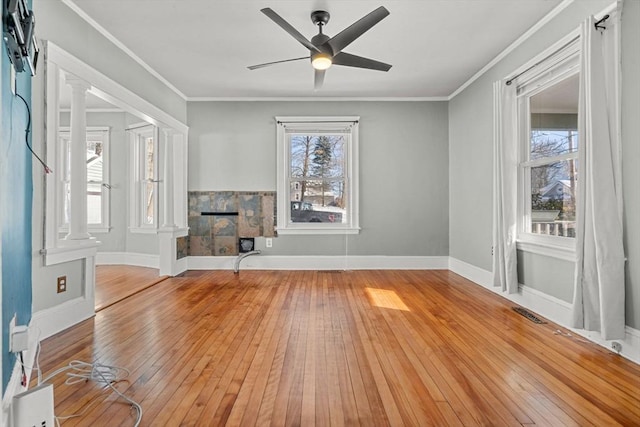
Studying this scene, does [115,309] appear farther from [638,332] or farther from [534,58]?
[534,58]

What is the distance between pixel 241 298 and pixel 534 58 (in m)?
3.71

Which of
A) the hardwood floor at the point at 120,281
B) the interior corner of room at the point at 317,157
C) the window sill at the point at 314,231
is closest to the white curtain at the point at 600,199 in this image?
the interior corner of room at the point at 317,157

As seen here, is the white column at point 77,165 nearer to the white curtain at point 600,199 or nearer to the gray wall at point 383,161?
the gray wall at point 383,161

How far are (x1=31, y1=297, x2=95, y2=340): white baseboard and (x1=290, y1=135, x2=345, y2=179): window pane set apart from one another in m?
3.14

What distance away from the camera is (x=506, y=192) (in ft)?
10.8

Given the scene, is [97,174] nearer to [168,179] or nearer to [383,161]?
[168,179]

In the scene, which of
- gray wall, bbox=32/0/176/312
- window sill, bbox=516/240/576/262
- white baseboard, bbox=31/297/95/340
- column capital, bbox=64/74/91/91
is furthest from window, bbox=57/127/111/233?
window sill, bbox=516/240/576/262

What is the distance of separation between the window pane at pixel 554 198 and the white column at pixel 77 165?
4167 millimetres

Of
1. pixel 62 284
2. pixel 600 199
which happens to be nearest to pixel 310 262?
pixel 62 284

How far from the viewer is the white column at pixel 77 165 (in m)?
2.85

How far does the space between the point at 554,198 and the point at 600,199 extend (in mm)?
778

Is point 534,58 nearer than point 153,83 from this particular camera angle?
Yes

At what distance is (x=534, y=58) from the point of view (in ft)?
9.75

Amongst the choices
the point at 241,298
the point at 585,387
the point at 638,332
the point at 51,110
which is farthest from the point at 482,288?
the point at 51,110
